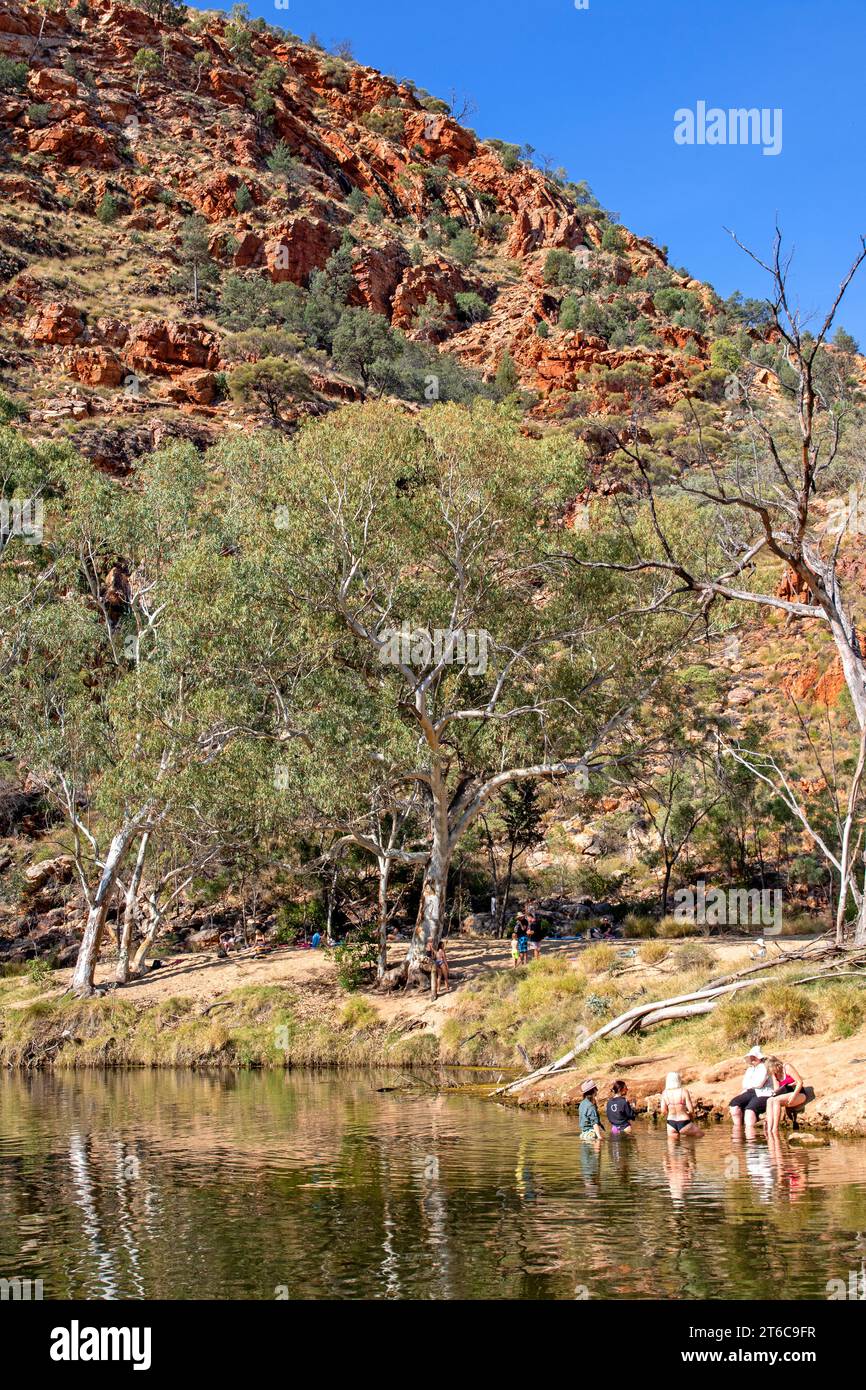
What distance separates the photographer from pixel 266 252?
99.4 m

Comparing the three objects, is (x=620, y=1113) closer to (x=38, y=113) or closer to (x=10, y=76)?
(x=38, y=113)

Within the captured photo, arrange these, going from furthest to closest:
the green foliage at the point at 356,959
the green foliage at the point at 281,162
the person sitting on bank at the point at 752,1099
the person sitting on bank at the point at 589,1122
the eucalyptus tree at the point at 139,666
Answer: the green foliage at the point at 281,162
the green foliage at the point at 356,959
the eucalyptus tree at the point at 139,666
the person sitting on bank at the point at 589,1122
the person sitting on bank at the point at 752,1099

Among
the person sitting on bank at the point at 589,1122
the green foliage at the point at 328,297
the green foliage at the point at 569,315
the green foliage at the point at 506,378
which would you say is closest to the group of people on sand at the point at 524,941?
the person sitting on bank at the point at 589,1122

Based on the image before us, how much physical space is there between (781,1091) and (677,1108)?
1.50m

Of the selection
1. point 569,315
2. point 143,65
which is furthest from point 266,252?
point 143,65

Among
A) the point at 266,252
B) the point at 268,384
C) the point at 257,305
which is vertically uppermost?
the point at 266,252

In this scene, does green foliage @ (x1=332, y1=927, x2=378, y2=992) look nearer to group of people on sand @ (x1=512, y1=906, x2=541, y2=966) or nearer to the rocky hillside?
group of people on sand @ (x1=512, y1=906, x2=541, y2=966)

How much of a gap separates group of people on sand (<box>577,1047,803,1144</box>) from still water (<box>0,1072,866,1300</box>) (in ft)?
1.06

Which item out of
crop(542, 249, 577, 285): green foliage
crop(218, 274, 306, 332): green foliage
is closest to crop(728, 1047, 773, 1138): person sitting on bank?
crop(218, 274, 306, 332): green foliage

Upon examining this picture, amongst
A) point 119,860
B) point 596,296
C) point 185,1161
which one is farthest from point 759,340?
point 185,1161

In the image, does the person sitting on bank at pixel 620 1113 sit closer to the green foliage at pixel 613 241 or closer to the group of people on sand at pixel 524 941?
the group of people on sand at pixel 524 941

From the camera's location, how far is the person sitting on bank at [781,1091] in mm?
15984
